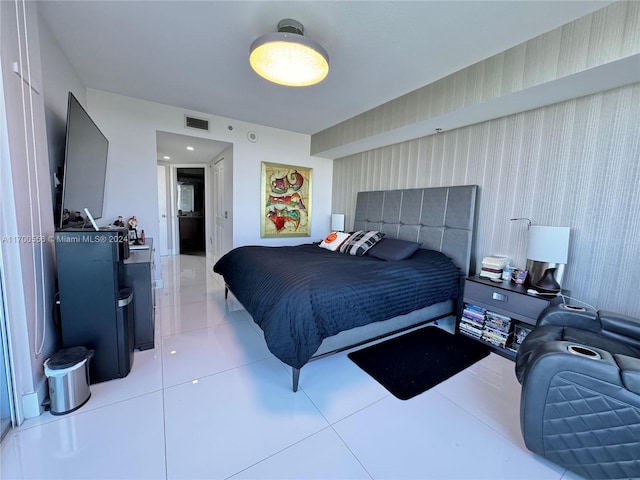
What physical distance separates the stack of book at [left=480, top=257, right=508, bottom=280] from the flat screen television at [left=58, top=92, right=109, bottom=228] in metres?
3.47

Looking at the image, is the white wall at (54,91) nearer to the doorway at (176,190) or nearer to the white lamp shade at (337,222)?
the doorway at (176,190)

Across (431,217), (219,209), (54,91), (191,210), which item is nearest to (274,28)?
(54,91)

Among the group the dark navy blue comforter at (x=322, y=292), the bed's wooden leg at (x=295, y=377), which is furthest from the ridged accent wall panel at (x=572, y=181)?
the bed's wooden leg at (x=295, y=377)

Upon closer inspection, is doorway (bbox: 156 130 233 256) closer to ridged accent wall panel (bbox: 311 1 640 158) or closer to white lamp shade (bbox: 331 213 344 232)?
white lamp shade (bbox: 331 213 344 232)

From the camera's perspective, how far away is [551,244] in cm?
201

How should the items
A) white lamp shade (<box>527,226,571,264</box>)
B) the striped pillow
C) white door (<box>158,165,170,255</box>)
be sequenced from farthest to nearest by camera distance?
white door (<box>158,165,170,255</box>), the striped pillow, white lamp shade (<box>527,226,571,264</box>)

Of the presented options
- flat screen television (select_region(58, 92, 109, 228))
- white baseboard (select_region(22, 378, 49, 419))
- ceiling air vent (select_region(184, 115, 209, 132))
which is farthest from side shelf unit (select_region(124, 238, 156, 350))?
ceiling air vent (select_region(184, 115, 209, 132))

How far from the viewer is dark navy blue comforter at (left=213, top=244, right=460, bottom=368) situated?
162 cm

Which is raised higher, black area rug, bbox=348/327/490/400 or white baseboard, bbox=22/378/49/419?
white baseboard, bbox=22/378/49/419

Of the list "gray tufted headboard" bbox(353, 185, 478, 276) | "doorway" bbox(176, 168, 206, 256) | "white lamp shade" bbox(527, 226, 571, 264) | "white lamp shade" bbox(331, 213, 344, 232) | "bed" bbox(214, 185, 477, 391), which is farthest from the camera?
"doorway" bbox(176, 168, 206, 256)

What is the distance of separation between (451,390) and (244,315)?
205 centimetres

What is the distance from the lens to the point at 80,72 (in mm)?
2621

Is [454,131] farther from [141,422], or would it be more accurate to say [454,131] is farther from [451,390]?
[141,422]

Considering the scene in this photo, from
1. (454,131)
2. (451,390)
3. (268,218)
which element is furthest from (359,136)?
(451,390)
